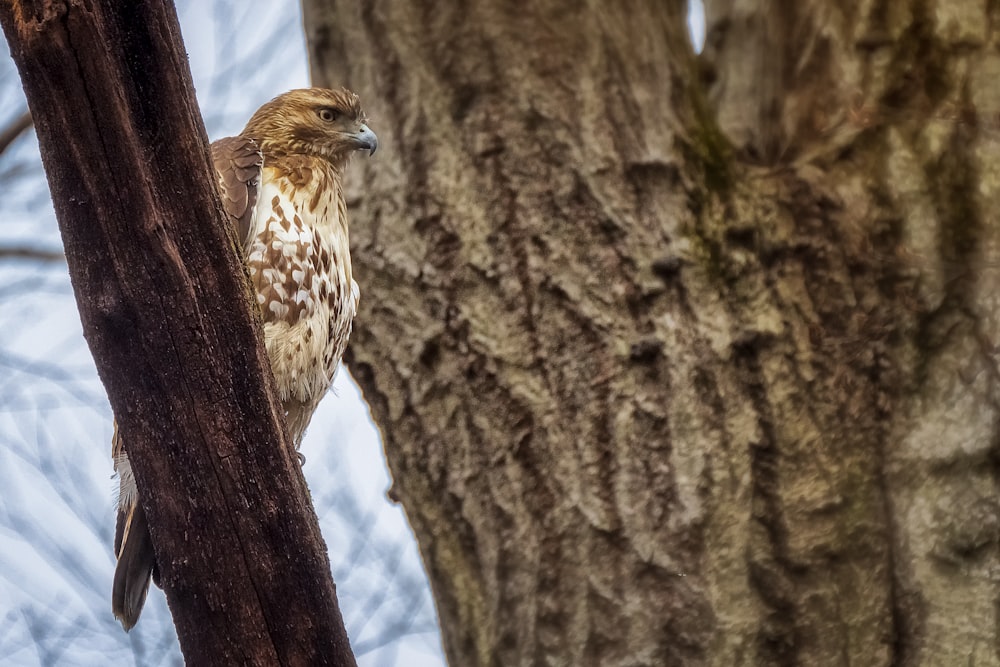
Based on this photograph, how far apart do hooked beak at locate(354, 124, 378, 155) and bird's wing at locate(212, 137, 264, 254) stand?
35 cm

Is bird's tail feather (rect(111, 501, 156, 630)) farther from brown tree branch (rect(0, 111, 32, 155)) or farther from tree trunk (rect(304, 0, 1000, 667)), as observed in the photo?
brown tree branch (rect(0, 111, 32, 155))

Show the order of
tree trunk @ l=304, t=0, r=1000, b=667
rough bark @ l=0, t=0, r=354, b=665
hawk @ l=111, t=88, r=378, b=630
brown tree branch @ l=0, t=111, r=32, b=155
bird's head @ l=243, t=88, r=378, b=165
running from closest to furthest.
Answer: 1. rough bark @ l=0, t=0, r=354, b=665
2. tree trunk @ l=304, t=0, r=1000, b=667
3. hawk @ l=111, t=88, r=378, b=630
4. brown tree branch @ l=0, t=111, r=32, b=155
5. bird's head @ l=243, t=88, r=378, b=165

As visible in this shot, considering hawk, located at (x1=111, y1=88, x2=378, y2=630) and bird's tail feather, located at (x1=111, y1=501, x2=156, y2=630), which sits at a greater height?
hawk, located at (x1=111, y1=88, x2=378, y2=630)

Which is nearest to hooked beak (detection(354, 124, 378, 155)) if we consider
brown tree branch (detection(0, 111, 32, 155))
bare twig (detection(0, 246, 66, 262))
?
brown tree branch (detection(0, 111, 32, 155))

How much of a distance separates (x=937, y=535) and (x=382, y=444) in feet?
5.28

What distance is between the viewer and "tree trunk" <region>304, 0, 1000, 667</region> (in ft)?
9.14

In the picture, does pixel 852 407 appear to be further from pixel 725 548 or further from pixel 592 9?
pixel 592 9

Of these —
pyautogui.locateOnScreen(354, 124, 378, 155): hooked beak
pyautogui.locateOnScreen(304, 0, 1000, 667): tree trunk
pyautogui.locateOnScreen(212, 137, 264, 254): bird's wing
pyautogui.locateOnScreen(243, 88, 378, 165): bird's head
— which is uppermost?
pyautogui.locateOnScreen(243, 88, 378, 165): bird's head

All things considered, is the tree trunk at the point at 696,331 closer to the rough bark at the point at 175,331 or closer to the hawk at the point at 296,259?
the hawk at the point at 296,259

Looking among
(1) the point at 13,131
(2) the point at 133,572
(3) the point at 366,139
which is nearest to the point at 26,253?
(1) the point at 13,131

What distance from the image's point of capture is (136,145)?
1.98 m

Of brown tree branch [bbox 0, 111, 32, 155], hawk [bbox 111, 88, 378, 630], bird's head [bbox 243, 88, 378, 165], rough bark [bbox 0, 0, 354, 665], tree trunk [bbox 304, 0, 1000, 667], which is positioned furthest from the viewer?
bird's head [bbox 243, 88, 378, 165]

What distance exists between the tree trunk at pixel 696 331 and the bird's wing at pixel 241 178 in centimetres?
46

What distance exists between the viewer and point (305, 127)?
4141mm
